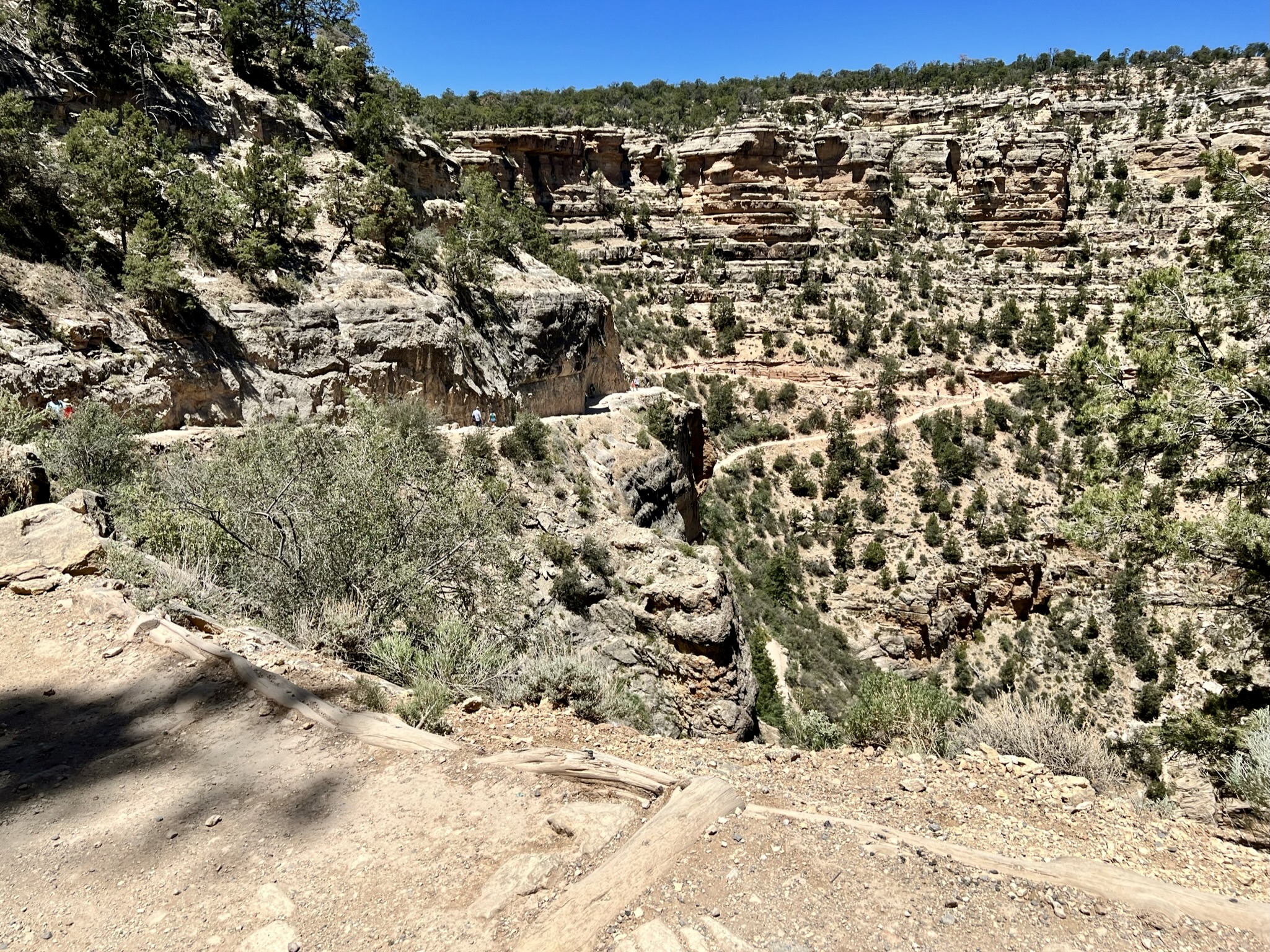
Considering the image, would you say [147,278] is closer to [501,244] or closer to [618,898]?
[501,244]

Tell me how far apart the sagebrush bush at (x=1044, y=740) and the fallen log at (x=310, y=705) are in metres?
4.37

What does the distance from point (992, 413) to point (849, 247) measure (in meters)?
16.9

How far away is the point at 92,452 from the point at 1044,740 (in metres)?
12.3

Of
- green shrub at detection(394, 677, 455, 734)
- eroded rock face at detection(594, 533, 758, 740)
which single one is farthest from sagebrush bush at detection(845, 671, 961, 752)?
eroded rock face at detection(594, 533, 758, 740)

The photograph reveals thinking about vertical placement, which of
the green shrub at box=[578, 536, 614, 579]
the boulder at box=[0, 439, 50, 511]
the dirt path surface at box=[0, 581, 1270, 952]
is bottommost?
the green shrub at box=[578, 536, 614, 579]

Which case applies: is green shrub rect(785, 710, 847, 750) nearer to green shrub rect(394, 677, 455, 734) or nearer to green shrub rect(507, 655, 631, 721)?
green shrub rect(507, 655, 631, 721)

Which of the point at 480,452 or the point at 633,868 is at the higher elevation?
the point at 480,452

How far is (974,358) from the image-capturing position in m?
40.3

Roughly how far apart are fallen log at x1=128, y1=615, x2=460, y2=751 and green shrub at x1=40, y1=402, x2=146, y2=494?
5.39 m

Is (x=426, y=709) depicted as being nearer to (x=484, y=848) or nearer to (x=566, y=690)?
(x=484, y=848)

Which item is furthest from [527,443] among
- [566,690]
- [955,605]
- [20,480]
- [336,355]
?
[955,605]

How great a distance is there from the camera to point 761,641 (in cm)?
2108

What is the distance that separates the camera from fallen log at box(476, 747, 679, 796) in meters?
4.07

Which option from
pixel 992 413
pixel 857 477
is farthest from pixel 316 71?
pixel 992 413
